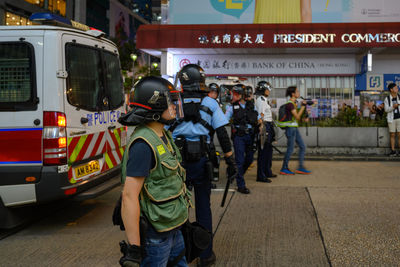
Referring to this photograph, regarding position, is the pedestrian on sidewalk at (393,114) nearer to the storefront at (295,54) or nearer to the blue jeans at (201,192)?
the storefront at (295,54)

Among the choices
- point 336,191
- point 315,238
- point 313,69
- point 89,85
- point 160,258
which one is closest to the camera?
point 160,258

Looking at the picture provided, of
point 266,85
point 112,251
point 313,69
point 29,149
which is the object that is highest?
point 313,69

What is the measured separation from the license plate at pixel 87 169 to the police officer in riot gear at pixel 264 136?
3.39 meters

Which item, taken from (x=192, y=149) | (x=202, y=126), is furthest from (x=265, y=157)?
(x=192, y=149)

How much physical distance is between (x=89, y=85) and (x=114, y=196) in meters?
2.29

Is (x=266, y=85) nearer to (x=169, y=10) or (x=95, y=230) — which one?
(x=95, y=230)

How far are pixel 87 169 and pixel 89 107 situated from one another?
80cm

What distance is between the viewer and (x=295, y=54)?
16.3 m

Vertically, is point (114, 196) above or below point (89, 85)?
below

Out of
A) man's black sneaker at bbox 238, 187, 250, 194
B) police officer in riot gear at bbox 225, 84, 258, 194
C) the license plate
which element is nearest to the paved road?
man's black sneaker at bbox 238, 187, 250, 194

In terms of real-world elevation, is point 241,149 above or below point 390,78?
below

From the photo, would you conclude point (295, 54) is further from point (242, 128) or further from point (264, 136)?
point (242, 128)

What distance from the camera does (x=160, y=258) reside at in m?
2.27

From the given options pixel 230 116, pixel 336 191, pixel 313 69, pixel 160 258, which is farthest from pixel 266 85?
pixel 313 69
